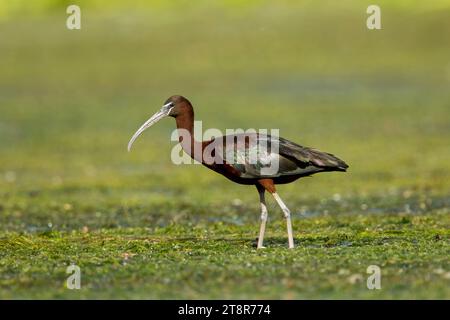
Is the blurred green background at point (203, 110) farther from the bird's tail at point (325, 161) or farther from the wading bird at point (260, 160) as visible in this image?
the bird's tail at point (325, 161)

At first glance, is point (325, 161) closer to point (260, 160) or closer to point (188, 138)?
point (260, 160)

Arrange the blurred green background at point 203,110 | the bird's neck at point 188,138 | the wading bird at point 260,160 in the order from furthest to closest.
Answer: the blurred green background at point 203,110 < the bird's neck at point 188,138 < the wading bird at point 260,160

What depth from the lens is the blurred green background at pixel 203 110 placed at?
658 inches

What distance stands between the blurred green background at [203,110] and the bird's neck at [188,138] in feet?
4.25

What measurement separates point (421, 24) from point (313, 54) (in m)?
6.13

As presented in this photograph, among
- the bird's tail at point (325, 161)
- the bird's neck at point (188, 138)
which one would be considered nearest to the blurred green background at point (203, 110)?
the bird's neck at point (188, 138)

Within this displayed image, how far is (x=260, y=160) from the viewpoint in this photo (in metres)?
12.2

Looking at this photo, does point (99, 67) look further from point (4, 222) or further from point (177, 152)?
point (4, 222)

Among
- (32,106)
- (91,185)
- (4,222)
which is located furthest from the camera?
(32,106)

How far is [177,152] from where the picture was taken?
2441 cm

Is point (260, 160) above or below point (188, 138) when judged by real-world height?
below

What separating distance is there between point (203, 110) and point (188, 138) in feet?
60.7

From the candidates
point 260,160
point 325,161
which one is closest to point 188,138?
point 260,160
